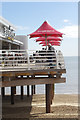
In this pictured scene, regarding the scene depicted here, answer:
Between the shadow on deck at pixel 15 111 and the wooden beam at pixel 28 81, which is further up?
the wooden beam at pixel 28 81

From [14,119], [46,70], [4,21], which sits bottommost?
[14,119]

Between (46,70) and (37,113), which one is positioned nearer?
(46,70)

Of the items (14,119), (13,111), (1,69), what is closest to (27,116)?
(14,119)

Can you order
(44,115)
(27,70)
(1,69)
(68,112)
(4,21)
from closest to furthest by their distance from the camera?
(27,70) → (1,69) → (44,115) → (68,112) → (4,21)

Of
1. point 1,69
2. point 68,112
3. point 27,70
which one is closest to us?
point 27,70

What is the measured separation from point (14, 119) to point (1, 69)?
2.39 meters

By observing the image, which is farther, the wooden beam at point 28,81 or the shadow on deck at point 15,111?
the shadow on deck at point 15,111

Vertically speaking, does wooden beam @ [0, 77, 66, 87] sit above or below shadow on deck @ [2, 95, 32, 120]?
above

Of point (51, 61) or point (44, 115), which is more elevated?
point (51, 61)

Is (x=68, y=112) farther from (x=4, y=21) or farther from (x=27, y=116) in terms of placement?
(x=4, y=21)

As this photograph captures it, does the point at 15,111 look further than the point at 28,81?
Yes

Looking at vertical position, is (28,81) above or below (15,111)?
above

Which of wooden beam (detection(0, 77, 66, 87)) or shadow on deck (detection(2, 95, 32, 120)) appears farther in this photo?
shadow on deck (detection(2, 95, 32, 120))

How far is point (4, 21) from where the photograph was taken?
3056cm
